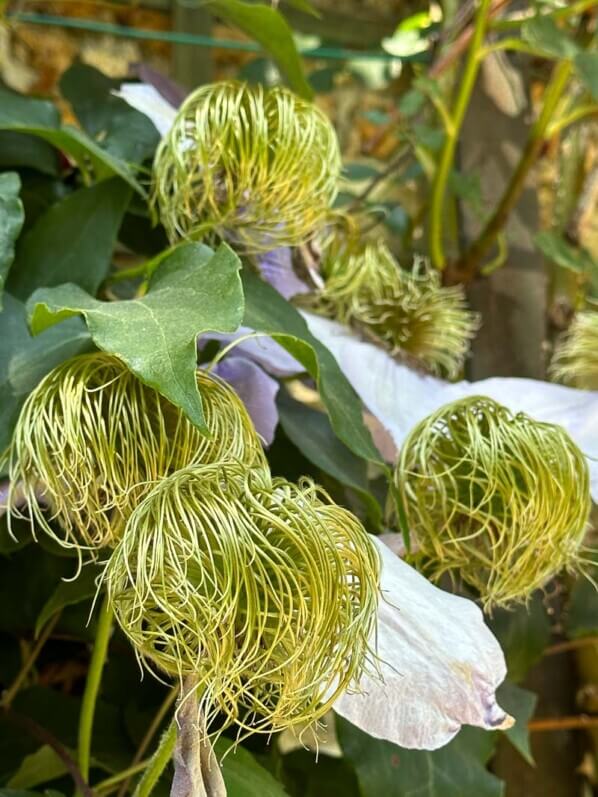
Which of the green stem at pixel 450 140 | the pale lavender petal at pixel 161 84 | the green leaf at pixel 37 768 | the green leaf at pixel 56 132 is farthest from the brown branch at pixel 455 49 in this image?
the green leaf at pixel 37 768

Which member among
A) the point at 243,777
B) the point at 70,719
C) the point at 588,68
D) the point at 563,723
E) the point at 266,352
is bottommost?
the point at 563,723

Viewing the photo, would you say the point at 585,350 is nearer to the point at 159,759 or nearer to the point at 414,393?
the point at 414,393

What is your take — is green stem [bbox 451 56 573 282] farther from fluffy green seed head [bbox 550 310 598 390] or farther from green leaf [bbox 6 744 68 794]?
green leaf [bbox 6 744 68 794]

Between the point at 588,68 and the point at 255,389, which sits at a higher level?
the point at 588,68

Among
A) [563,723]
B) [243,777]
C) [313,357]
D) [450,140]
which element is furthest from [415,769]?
[450,140]

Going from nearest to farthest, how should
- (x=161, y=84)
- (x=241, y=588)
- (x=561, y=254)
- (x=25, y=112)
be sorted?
(x=241, y=588), (x=25, y=112), (x=161, y=84), (x=561, y=254)

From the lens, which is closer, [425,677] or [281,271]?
[425,677]

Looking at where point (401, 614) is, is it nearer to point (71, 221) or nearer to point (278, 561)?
point (278, 561)
